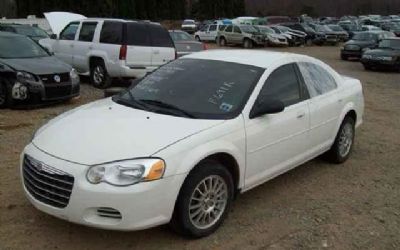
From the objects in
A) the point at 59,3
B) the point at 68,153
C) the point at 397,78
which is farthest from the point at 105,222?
the point at 59,3

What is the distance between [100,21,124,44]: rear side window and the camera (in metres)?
12.2

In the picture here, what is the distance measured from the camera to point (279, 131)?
4957 millimetres

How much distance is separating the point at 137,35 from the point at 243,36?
2446cm

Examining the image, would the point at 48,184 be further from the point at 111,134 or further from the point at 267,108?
the point at 267,108

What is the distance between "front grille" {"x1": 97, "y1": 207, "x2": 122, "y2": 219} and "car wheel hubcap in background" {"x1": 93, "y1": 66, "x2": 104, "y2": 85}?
29.5 ft

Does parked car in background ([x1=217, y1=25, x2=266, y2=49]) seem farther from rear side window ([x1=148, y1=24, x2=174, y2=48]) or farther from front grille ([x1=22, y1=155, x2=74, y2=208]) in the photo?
front grille ([x1=22, y1=155, x2=74, y2=208])

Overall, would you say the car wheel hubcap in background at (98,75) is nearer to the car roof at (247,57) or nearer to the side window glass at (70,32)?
the side window glass at (70,32)

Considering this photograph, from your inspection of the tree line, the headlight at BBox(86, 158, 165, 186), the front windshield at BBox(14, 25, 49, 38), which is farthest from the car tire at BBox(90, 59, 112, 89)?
the tree line

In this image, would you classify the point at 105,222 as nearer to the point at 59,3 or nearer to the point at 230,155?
the point at 230,155

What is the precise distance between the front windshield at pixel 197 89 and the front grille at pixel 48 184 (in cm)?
114


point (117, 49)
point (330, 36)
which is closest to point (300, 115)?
point (117, 49)

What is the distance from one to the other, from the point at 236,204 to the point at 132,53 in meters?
7.70

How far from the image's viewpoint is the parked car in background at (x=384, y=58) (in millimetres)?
21250

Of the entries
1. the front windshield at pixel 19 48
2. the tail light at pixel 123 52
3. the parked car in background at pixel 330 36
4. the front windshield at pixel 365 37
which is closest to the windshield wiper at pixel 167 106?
the front windshield at pixel 19 48
